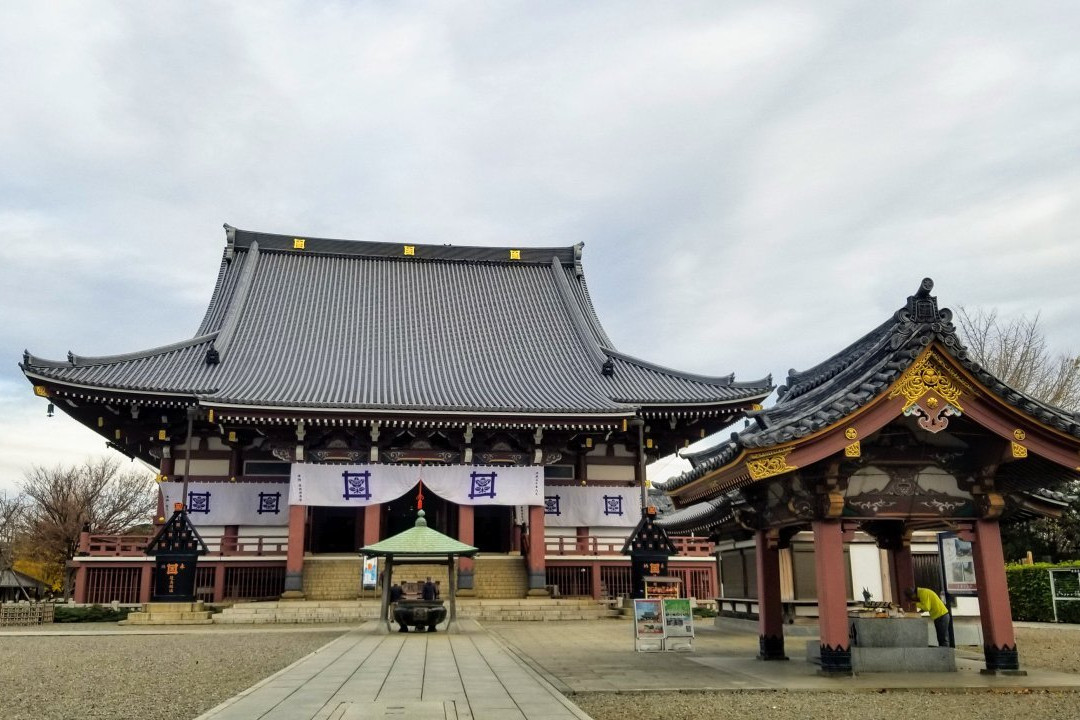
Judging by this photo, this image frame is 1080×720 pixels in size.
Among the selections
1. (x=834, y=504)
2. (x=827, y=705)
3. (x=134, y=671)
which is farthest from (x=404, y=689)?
(x=834, y=504)

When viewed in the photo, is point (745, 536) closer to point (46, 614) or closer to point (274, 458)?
point (274, 458)

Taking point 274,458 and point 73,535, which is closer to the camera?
point 274,458

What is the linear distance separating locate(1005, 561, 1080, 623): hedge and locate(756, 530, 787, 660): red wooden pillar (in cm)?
1523

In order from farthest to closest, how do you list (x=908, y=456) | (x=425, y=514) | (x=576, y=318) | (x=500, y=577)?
(x=576, y=318)
(x=425, y=514)
(x=500, y=577)
(x=908, y=456)

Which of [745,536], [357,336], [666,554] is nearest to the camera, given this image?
[745,536]

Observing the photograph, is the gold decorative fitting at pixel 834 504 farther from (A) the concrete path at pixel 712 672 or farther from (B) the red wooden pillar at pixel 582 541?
(B) the red wooden pillar at pixel 582 541

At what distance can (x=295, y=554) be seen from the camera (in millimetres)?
26484

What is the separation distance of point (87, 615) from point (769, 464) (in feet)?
72.5

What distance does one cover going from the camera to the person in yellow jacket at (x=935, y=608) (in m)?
12.2

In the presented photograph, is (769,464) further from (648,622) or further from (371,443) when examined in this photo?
(371,443)

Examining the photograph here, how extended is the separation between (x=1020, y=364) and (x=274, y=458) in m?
30.1

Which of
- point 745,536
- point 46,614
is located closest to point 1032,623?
point 745,536

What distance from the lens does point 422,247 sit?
136 feet

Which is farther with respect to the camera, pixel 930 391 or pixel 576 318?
pixel 576 318
